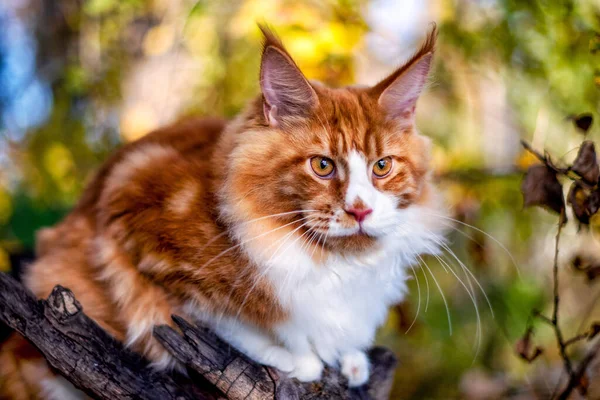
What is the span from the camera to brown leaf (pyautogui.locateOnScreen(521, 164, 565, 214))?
147cm

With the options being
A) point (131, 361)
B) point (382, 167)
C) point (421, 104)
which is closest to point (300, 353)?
point (131, 361)

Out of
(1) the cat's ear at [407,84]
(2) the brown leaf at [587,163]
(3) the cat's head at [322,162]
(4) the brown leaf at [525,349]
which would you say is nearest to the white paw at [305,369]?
(3) the cat's head at [322,162]

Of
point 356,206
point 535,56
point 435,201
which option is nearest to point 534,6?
point 535,56

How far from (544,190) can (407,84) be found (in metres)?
0.48

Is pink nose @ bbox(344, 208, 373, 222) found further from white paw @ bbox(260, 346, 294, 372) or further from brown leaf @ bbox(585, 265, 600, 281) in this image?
brown leaf @ bbox(585, 265, 600, 281)

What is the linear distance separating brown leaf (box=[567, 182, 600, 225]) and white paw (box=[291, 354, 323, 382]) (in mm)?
837

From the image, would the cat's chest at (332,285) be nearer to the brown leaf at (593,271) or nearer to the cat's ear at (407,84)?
the cat's ear at (407,84)

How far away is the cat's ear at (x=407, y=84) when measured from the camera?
4.58ft

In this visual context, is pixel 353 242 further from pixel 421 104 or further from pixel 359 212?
pixel 421 104

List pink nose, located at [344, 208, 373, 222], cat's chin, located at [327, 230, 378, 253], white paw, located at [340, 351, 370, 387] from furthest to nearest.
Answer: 1. white paw, located at [340, 351, 370, 387]
2. cat's chin, located at [327, 230, 378, 253]
3. pink nose, located at [344, 208, 373, 222]

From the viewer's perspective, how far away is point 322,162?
4.61 ft

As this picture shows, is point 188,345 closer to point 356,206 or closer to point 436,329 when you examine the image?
point 356,206

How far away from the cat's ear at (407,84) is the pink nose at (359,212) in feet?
1.17

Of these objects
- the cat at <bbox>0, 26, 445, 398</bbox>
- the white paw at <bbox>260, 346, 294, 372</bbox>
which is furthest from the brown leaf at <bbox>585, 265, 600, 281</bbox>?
the white paw at <bbox>260, 346, 294, 372</bbox>
